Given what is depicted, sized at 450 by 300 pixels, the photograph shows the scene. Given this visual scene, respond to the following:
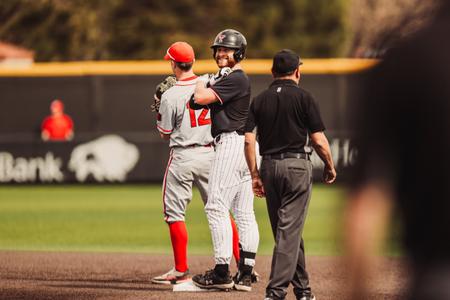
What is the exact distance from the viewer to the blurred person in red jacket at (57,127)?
2331 cm

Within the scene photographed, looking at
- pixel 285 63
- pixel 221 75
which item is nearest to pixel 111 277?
pixel 221 75

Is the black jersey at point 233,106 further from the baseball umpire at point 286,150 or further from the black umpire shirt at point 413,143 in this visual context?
the black umpire shirt at point 413,143

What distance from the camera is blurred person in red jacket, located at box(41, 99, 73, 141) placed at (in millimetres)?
23312

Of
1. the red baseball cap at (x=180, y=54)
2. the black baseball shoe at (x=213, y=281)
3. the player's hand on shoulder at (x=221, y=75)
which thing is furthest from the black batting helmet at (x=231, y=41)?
the black baseball shoe at (x=213, y=281)

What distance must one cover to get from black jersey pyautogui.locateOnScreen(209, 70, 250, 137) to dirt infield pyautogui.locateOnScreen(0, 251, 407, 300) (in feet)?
4.07

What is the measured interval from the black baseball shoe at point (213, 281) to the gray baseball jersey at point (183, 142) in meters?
0.56

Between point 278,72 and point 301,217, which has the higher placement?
point 278,72

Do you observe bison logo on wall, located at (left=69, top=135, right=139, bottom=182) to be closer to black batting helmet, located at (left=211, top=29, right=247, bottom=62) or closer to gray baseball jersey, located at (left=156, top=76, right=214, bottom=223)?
gray baseball jersey, located at (left=156, top=76, right=214, bottom=223)

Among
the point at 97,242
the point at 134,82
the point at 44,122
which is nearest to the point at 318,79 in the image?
the point at 134,82

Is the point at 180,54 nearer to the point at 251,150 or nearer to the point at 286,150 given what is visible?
the point at 251,150

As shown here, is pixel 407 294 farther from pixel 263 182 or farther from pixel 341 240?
pixel 263 182

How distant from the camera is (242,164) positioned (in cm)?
818

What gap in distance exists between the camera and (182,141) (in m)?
8.57

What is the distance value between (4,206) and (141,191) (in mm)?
4087
